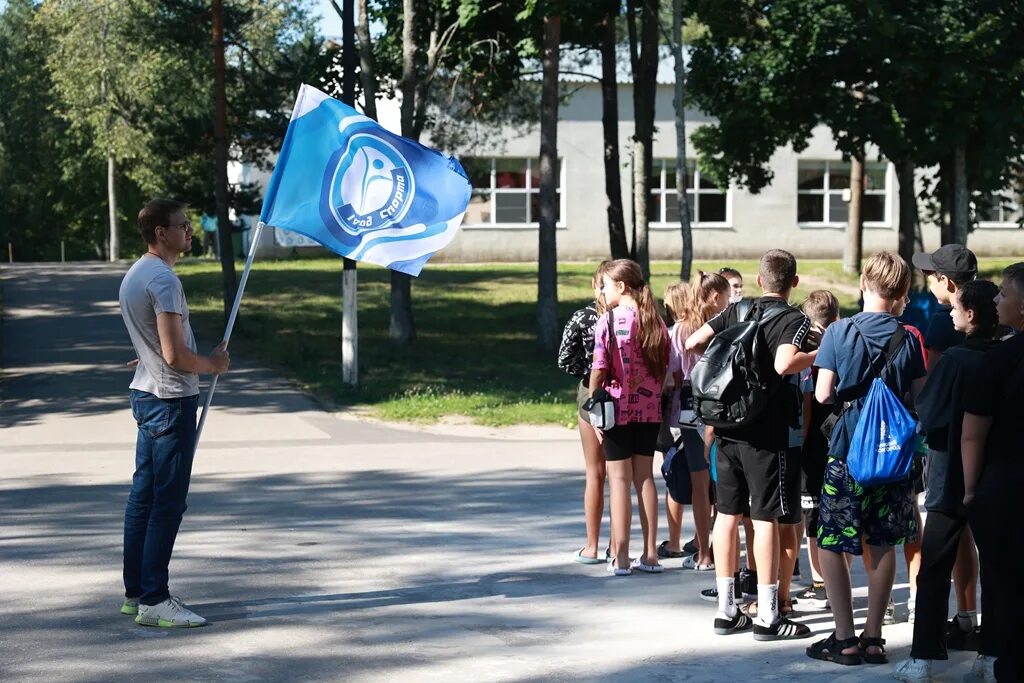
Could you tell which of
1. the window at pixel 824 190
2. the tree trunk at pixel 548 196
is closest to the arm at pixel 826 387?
the tree trunk at pixel 548 196

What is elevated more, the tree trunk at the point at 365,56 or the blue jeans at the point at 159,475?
the tree trunk at the point at 365,56

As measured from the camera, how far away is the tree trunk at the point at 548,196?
2012cm

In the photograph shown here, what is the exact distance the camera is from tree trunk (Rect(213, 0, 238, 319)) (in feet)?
71.6

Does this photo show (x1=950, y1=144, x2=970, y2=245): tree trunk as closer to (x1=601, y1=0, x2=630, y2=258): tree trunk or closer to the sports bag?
(x1=601, y1=0, x2=630, y2=258): tree trunk

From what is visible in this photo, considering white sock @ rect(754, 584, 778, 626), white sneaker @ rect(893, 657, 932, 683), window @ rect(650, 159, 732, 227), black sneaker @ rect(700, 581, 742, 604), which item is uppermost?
window @ rect(650, 159, 732, 227)

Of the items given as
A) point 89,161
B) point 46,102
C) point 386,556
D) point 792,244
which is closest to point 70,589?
point 386,556

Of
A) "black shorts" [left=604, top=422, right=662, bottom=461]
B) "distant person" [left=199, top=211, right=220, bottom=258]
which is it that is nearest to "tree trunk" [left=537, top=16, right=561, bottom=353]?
"black shorts" [left=604, top=422, right=662, bottom=461]

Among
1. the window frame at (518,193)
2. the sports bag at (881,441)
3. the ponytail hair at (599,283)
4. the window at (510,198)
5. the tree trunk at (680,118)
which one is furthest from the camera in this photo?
the window at (510,198)

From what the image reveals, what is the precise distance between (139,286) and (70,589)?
1966mm

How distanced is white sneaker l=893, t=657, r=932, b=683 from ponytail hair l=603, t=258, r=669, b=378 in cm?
241

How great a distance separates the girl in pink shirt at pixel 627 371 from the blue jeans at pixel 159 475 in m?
2.35

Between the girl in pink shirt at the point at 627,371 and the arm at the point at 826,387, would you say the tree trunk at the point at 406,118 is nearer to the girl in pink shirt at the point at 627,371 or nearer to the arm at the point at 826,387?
the girl in pink shirt at the point at 627,371

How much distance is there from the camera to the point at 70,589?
7109 millimetres

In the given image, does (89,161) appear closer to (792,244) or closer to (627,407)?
(792,244)
